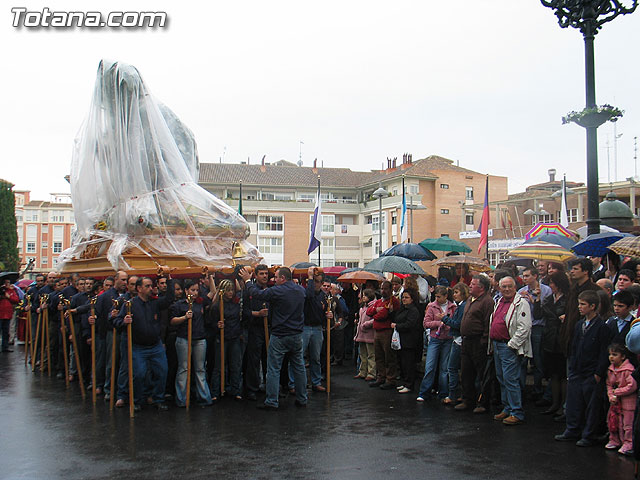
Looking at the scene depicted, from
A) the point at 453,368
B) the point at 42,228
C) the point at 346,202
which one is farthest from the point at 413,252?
the point at 42,228

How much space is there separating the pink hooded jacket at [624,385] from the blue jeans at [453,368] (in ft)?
9.13

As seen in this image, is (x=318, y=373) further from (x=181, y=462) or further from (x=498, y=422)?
(x=181, y=462)

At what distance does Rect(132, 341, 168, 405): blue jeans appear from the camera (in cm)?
902

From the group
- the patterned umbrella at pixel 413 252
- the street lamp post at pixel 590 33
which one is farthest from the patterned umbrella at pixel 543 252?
the patterned umbrella at pixel 413 252

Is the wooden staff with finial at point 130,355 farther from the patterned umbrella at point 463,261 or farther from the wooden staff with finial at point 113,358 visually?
the patterned umbrella at point 463,261

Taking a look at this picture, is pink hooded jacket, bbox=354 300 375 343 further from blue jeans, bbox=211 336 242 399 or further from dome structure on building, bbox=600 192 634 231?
dome structure on building, bbox=600 192 634 231

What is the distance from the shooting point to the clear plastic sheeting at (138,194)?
11.3m

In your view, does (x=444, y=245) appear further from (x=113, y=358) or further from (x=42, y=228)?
(x=42, y=228)

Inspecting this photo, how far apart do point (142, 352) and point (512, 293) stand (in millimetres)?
5256

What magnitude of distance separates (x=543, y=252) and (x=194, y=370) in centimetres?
668

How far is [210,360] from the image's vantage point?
997 cm

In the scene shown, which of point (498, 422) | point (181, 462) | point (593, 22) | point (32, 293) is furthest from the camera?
point (32, 293)

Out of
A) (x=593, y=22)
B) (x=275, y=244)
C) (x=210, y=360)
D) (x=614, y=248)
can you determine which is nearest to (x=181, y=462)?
(x=210, y=360)

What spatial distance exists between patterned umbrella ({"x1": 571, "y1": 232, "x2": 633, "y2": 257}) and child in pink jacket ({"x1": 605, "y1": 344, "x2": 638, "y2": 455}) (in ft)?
12.1
